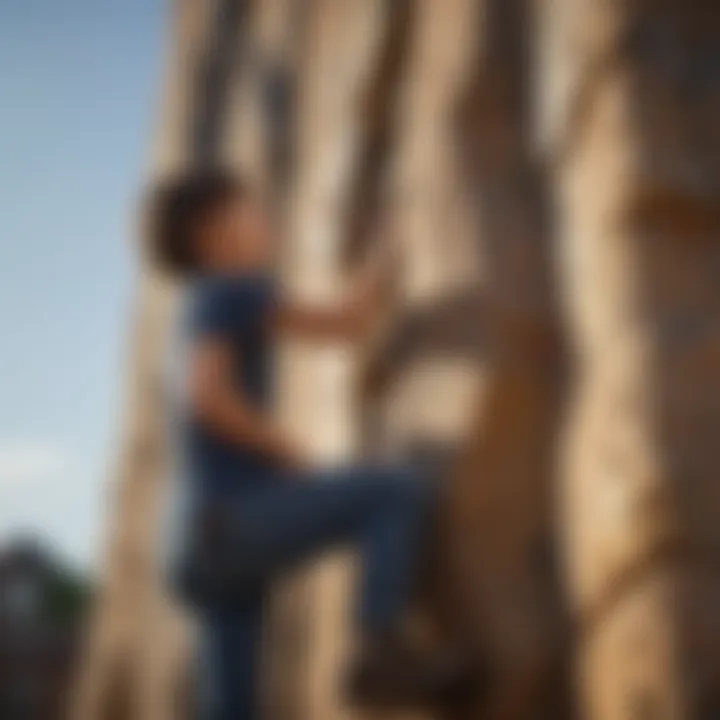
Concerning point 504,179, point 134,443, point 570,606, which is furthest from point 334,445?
point 134,443

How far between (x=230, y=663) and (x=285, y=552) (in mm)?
263

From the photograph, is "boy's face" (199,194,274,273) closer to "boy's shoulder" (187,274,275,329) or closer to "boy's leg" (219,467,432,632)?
"boy's shoulder" (187,274,275,329)

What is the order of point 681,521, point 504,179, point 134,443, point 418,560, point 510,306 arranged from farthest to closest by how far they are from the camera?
1. point 134,443
2. point 504,179
3. point 510,306
4. point 418,560
5. point 681,521

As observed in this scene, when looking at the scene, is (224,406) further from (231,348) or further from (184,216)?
(184,216)

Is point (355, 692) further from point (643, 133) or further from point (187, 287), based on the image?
point (643, 133)

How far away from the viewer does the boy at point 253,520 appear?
300 cm

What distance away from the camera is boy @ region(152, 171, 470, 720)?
9.84 ft

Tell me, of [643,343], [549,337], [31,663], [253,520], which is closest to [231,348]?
[253,520]

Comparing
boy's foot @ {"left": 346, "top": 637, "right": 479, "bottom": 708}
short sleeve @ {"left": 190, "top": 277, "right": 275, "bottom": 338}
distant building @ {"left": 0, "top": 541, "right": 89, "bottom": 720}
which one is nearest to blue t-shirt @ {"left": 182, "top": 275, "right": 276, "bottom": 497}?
short sleeve @ {"left": 190, "top": 277, "right": 275, "bottom": 338}

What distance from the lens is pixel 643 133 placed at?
10.5 ft

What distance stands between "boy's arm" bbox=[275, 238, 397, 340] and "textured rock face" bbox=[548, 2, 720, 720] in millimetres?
533

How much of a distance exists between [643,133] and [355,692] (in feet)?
4.61

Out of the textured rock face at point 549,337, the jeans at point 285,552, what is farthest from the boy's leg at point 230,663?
the textured rock face at point 549,337

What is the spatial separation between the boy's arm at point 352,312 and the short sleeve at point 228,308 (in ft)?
0.20
